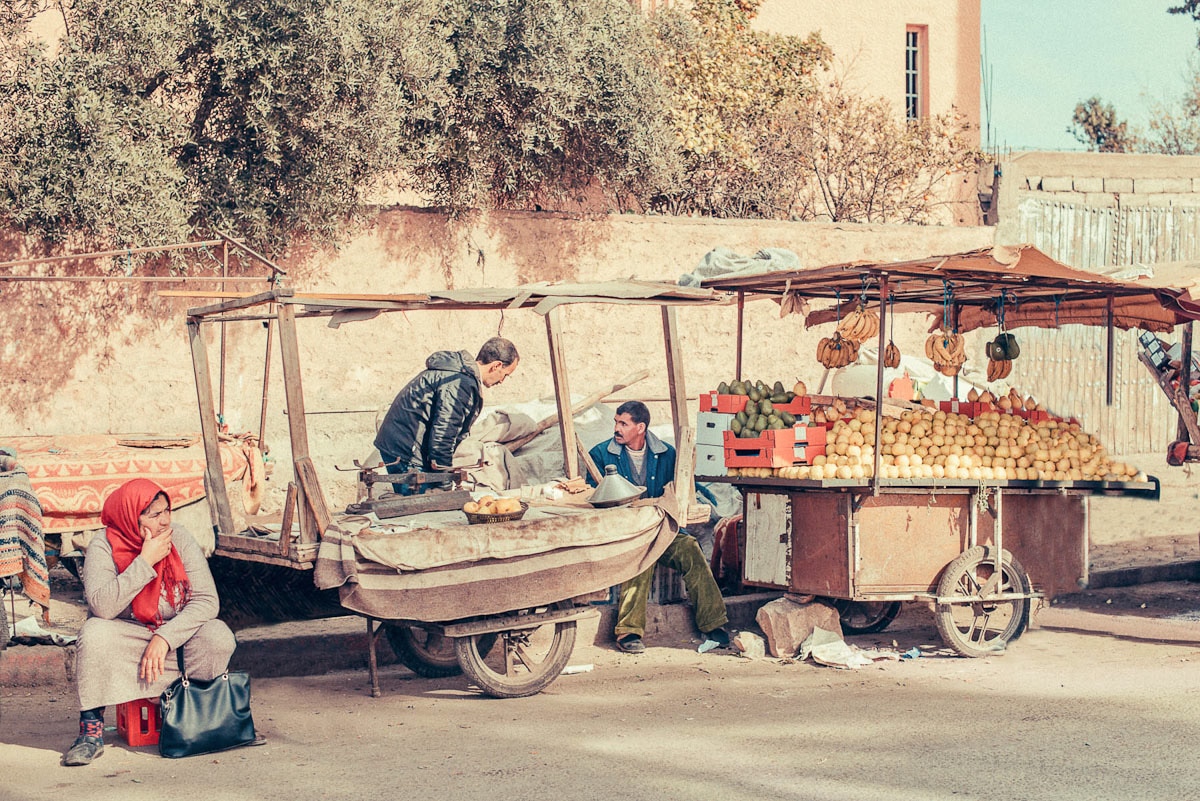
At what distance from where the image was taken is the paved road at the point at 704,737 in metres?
5.14

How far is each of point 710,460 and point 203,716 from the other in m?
3.79

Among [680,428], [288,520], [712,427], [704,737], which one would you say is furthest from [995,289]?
[288,520]

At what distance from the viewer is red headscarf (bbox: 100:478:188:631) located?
19.1 feet

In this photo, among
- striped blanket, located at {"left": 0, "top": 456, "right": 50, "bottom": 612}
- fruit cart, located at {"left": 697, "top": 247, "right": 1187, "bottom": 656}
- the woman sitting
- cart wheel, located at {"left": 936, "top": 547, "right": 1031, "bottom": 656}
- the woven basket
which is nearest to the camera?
the woman sitting

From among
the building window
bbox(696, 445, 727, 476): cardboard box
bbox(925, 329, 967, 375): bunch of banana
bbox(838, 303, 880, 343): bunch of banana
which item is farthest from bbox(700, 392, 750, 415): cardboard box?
the building window

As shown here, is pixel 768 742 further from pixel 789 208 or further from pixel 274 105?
pixel 789 208

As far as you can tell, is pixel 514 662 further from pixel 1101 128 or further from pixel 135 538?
Answer: pixel 1101 128

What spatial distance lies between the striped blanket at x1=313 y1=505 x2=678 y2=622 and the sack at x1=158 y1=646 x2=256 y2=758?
0.75 meters

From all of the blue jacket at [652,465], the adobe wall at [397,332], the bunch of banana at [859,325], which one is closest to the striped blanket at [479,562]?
the blue jacket at [652,465]

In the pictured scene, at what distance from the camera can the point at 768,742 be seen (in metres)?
5.87

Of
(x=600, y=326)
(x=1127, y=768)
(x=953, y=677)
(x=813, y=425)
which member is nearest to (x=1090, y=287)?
(x=813, y=425)

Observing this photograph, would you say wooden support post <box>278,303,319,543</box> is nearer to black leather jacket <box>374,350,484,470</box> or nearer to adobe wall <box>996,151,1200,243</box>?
black leather jacket <box>374,350,484,470</box>

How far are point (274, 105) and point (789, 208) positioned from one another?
663 cm

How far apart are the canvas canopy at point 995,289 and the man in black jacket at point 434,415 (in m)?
1.83
